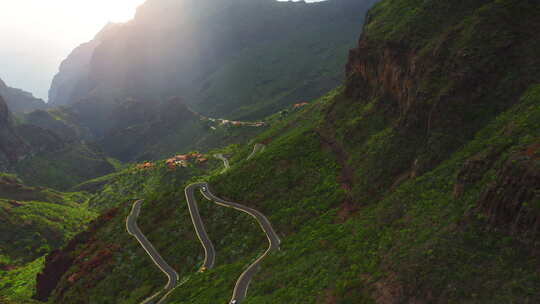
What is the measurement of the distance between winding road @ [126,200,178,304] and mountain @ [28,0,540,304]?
4.06ft

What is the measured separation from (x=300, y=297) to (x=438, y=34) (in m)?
43.0

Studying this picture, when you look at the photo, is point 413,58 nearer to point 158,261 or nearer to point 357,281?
point 357,281

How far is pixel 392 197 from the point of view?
38250 mm

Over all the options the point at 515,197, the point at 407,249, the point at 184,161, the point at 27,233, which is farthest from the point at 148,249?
the point at 184,161

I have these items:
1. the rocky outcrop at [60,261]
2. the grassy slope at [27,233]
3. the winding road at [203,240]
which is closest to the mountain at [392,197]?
the rocky outcrop at [60,261]

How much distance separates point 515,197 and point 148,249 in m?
59.8

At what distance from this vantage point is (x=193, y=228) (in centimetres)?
6316

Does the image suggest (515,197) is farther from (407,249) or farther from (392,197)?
(392,197)

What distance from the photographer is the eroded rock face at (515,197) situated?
882 inches

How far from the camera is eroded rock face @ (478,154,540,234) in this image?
2241 cm

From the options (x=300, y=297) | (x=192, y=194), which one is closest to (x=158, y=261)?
(x=192, y=194)

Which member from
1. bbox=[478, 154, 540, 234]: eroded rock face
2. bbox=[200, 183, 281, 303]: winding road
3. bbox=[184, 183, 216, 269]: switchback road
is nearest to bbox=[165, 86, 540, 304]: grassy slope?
bbox=[478, 154, 540, 234]: eroded rock face

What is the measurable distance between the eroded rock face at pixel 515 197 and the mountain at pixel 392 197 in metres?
0.10

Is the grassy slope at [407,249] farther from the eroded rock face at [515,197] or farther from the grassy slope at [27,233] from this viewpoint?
the grassy slope at [27,233]
